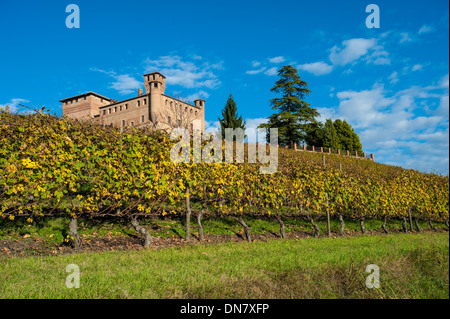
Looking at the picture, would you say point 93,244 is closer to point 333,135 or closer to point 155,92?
point 333,135

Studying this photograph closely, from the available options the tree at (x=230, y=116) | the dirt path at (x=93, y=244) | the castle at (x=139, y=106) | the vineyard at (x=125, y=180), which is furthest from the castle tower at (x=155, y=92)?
the dirt path at (x=93, y=244)

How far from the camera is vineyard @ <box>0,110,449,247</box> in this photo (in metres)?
6.00

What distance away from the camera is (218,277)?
375 cm

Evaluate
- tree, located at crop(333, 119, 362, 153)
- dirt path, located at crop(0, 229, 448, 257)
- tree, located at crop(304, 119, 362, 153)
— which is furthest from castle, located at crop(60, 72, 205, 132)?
dirt path, located at crop(0, 229, 448, 257)

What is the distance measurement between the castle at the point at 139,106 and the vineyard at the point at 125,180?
4129 centimetres

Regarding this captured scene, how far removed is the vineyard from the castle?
41.3m

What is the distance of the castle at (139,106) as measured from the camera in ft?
175

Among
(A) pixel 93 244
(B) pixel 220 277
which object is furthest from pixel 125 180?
(B) pixel 220 277

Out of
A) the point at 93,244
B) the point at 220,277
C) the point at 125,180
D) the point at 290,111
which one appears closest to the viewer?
the point at 220,277

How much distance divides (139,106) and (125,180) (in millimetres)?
52151

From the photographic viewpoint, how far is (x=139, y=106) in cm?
5591

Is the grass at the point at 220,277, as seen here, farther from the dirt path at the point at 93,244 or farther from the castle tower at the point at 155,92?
the castle tower at the point at 155,92

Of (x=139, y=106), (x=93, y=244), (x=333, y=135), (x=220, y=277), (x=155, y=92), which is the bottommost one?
(x=93, y=244)
